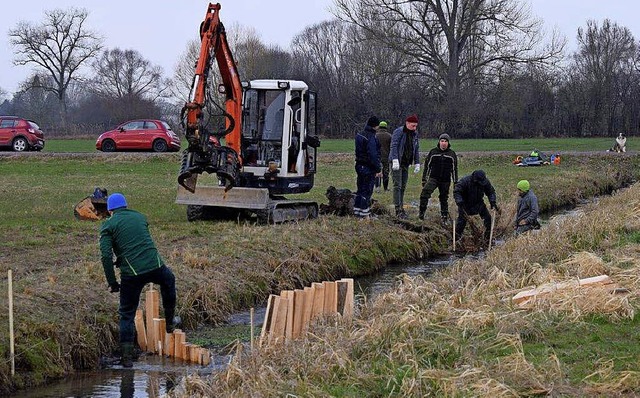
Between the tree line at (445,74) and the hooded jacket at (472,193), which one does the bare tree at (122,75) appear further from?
the hooded jacket at (472,193)

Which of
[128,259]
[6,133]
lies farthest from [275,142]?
[6,133]

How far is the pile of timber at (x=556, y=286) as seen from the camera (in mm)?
9242

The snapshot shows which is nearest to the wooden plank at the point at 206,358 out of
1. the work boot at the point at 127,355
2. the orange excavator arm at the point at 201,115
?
the work boot at the point at 127,355

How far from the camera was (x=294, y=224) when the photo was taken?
16672mm

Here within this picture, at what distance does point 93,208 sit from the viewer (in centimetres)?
1762

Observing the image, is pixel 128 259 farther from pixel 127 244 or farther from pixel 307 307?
pixel 307 307

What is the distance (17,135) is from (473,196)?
92.7ft

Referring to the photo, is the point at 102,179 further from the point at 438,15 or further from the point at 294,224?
the point at 438,15

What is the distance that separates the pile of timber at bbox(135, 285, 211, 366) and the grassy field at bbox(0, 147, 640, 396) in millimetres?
330

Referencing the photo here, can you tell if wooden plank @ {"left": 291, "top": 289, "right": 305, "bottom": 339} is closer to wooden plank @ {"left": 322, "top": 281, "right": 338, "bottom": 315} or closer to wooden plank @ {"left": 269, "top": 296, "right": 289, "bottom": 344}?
wooden plank @ {"left": 269, "top": 296, "right": 289, "bottom": 344}

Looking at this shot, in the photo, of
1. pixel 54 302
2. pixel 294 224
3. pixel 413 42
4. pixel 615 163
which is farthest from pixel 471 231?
pixel 413 42

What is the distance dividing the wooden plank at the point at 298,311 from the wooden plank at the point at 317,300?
0.20 m

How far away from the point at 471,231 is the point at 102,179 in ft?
45.8

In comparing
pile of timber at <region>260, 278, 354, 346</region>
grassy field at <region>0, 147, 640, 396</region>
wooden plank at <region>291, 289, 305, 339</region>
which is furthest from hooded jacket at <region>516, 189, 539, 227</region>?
wooden plank at <region>291, 289, 305, 339</region>
